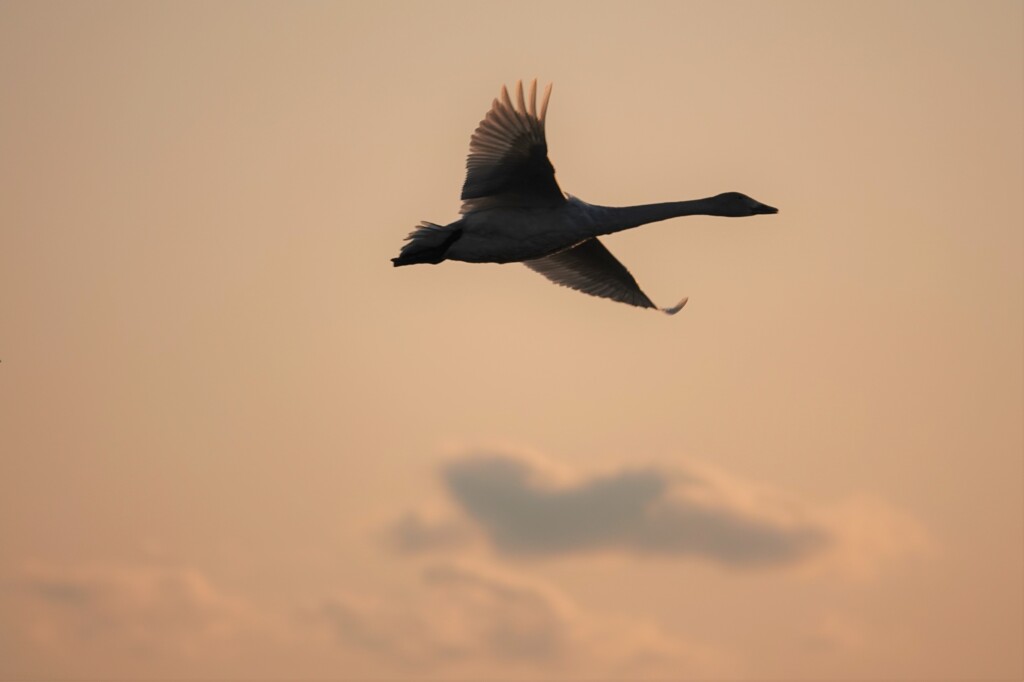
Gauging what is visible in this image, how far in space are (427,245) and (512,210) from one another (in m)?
1.76

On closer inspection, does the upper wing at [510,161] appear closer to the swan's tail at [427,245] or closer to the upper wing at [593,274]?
the swan's tail at [427,245]

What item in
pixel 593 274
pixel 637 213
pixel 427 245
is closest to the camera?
pixel 427 245

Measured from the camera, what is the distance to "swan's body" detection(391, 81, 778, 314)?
39.5m

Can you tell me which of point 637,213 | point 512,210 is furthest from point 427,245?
point 637,213

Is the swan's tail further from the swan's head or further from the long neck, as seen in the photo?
the swan's head

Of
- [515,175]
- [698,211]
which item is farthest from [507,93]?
[698,211]

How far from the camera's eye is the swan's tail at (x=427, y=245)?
39.5 metres

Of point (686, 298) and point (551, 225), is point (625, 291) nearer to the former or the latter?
point (686, 298)

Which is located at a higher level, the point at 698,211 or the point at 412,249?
the point at 698,211

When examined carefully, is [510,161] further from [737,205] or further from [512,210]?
[737,205]

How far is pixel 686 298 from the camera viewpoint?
1780 inches

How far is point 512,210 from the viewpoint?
40344mm

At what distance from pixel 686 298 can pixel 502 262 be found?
583 cm

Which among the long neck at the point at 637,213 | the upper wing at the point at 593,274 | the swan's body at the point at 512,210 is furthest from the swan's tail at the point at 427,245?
the upper wing at the point at 593,274
